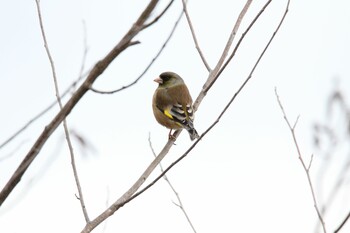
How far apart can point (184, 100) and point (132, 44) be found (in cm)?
516

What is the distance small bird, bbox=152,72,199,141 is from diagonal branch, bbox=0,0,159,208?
14.3 ft

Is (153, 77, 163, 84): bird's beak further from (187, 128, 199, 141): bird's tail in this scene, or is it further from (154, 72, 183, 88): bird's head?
(187, 128, 199, 141): bird's tail

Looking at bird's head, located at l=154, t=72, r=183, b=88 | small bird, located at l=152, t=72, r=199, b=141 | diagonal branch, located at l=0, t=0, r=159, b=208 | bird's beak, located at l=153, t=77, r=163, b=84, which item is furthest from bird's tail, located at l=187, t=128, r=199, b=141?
diagonal branch, located at l=0, t=0, r=159, b=208

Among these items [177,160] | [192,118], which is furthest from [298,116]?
[192,118]

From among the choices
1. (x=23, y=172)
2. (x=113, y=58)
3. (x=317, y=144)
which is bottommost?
(x=317, y=144)

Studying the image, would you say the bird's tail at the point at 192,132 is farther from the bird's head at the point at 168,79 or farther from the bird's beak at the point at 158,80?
the bird's beak at the point at 158,80

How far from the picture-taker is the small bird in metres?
6.69

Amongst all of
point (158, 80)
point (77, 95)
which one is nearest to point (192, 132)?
point (158, 80)

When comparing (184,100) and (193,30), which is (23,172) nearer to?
(193,30)

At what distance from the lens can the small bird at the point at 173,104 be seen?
6688 millimetres

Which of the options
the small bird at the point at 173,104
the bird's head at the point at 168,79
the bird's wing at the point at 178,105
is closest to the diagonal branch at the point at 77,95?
the small bird at the point at 173,104

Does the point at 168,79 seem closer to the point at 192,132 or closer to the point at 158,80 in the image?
the point at 158,80

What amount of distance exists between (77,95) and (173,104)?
5207 millimetres

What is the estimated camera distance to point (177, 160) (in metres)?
3.02
